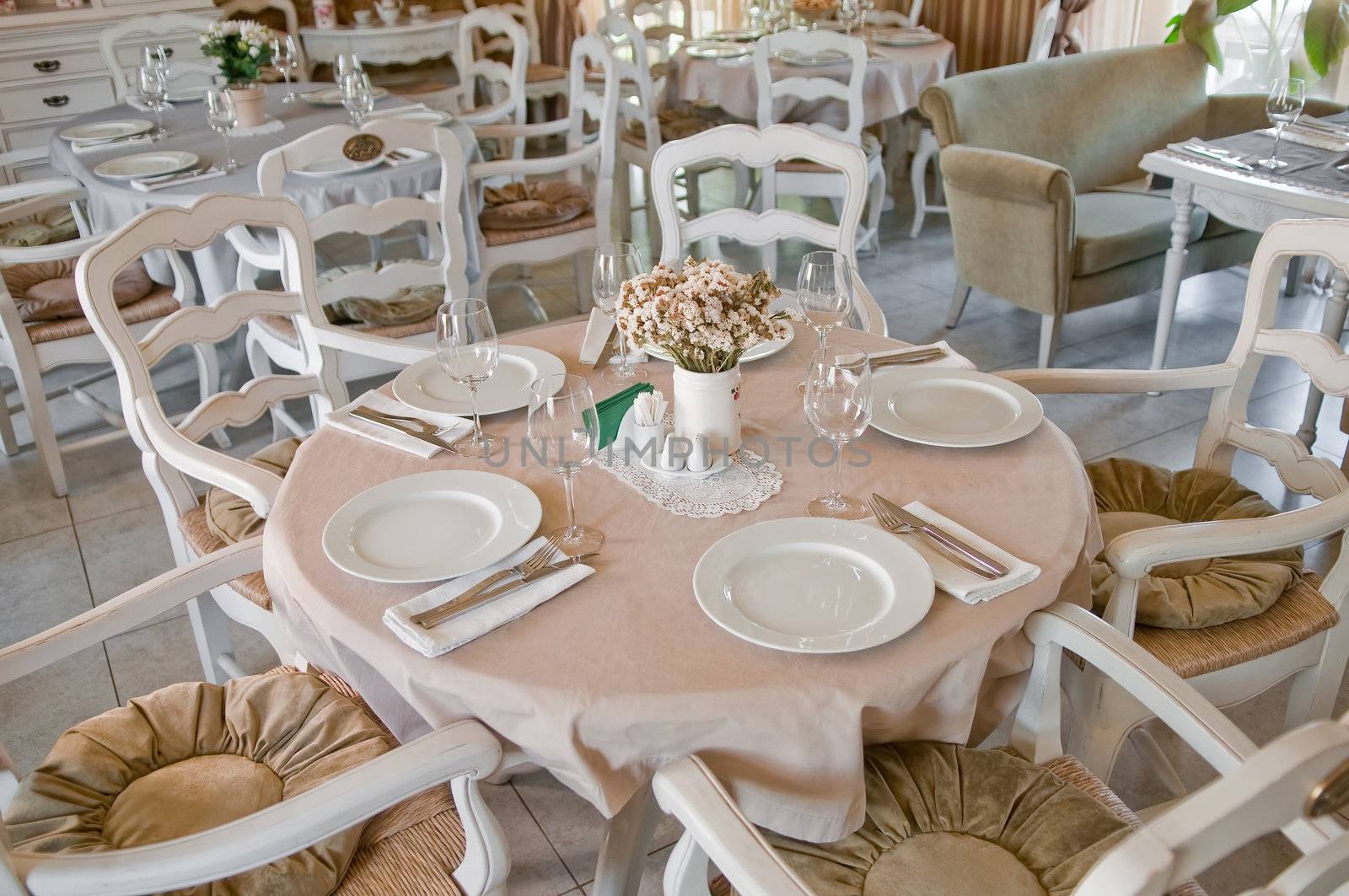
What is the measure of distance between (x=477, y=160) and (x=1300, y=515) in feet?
8.97

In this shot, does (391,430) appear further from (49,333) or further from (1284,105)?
(1284,105)

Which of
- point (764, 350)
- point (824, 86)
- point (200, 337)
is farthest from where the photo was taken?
point (824, 86)

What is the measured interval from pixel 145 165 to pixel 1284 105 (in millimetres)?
3152

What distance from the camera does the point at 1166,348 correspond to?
3232 mm

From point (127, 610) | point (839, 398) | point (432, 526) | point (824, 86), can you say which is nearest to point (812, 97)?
point (824, 86)

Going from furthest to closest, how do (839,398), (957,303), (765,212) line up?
(957,303)
(765,212)
(839,398)

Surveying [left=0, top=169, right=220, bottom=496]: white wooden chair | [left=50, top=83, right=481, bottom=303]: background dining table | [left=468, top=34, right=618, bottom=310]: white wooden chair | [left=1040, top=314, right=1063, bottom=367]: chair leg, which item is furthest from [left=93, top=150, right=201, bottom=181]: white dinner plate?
[left=1040, top=314, right=1063, bottom=367]: chair leg

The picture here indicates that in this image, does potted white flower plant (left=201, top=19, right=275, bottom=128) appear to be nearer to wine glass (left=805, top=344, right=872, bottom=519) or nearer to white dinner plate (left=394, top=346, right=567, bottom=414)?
white dinner plate (left=394, top=346, right=567, bottom=414)

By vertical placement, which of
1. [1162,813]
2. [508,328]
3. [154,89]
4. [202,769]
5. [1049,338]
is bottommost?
[508,328]

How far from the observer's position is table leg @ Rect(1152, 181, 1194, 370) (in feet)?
10.1

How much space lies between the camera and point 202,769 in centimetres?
139

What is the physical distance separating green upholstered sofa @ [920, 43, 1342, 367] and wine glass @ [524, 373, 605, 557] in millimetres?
2247

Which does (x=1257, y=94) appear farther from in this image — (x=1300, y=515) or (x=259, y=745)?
(x=259, y=745)

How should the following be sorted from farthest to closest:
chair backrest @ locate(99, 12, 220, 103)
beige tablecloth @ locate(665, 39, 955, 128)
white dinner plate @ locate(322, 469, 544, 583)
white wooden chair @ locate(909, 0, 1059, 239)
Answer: white wooden chair @ locate(909, 0, 1059, 239), beige tablecloth @ locate(665, 39, 955, 128), chair backrest @ locate(99, 12, 220, 103), white dinner plate @ locate(322, 469, 544, 583)
